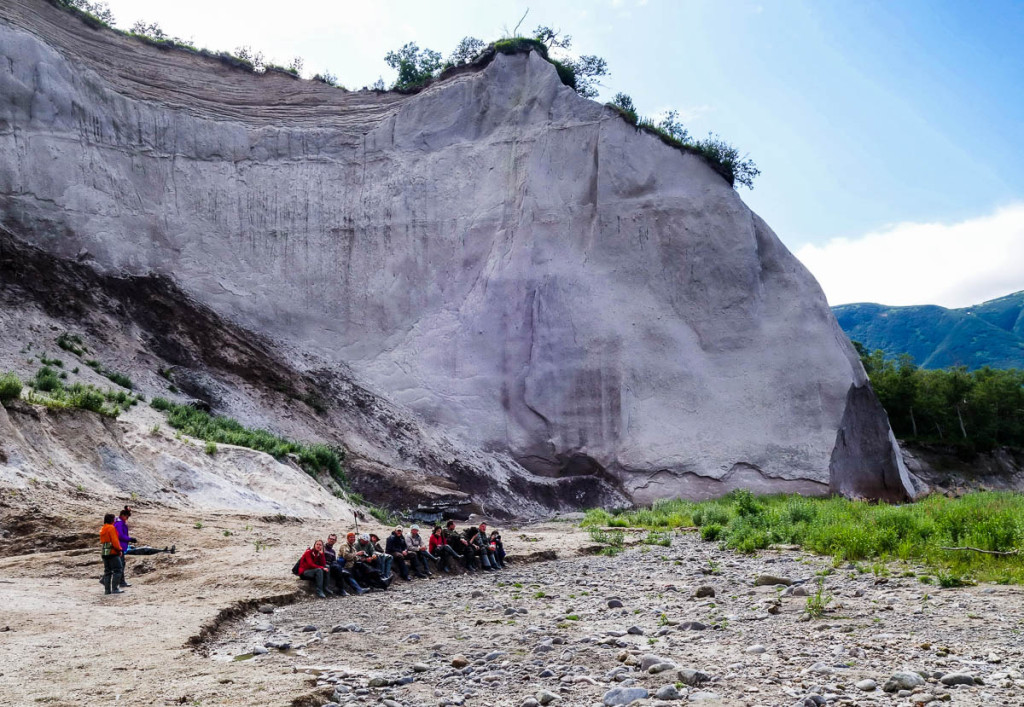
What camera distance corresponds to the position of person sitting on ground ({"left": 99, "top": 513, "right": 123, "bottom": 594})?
1006 cm

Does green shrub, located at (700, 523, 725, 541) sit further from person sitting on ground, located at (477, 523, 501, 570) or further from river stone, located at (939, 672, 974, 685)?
river stone, located at (939, 672, 974, 685)

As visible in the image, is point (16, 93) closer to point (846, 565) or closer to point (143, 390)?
point (143, 390)

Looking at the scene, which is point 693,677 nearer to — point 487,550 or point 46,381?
point 487,550

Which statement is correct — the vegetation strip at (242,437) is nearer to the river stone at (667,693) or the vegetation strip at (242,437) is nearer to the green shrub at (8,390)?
the green shrub at (8,390)

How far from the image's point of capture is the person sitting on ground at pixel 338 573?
11.8m

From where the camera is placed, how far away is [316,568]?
451 inches

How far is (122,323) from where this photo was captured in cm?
2488

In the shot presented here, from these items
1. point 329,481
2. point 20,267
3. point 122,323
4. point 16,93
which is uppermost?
point 16,93

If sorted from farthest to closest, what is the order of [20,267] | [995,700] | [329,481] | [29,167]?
1. [29,167]
2. [20,267]
3. [329,481]
4. [995,700]

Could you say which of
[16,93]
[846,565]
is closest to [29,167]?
[16,93]

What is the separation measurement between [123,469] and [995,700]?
14.8m

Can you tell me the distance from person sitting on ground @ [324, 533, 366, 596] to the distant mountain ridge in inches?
5322

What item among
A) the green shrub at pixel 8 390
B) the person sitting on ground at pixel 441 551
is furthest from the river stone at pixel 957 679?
the green shrub at pixel 8 390

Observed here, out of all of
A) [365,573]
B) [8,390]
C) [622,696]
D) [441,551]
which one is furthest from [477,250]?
[622,696]
